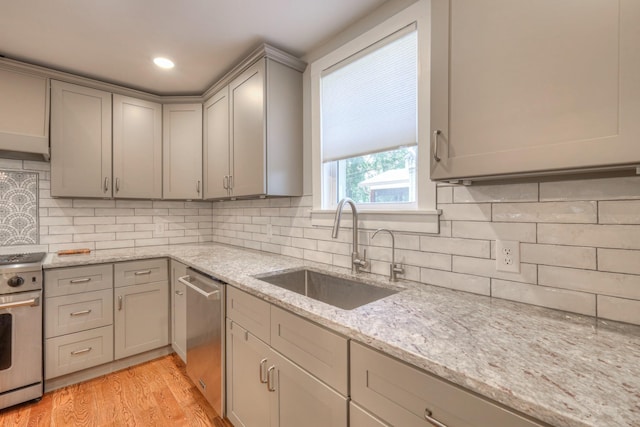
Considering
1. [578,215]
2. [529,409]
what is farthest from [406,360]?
[578,215]

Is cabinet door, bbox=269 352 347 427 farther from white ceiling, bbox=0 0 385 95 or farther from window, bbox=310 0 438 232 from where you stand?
white ceiling, bbox=0 0 385 95

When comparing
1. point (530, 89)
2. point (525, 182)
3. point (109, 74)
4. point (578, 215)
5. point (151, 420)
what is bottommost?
point (151, 420)

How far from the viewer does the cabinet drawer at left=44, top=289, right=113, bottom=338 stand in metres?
2.03

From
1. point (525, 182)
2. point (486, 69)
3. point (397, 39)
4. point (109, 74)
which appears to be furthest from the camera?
point (109, 74)

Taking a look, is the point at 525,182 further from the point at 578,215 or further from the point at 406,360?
the point at 406,360

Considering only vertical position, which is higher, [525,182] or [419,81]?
[419,81]

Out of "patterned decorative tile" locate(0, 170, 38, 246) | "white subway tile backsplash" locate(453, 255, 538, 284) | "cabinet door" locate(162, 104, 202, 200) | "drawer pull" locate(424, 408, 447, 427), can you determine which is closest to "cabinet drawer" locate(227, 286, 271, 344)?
"drawer pull" locate(424, 408, 447, 427)

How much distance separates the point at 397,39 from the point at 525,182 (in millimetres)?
978

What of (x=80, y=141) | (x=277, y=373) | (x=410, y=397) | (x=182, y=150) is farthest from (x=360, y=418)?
(x=80, y=141)

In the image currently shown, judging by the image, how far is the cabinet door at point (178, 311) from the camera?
86.4 inches

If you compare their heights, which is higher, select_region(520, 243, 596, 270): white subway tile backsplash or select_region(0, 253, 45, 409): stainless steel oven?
select_region(520, 243, 596, 270): white subway tile backsplash

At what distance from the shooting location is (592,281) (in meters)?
0.98

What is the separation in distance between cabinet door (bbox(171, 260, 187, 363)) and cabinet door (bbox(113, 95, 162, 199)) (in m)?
0.79

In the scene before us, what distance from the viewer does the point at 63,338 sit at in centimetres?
207
